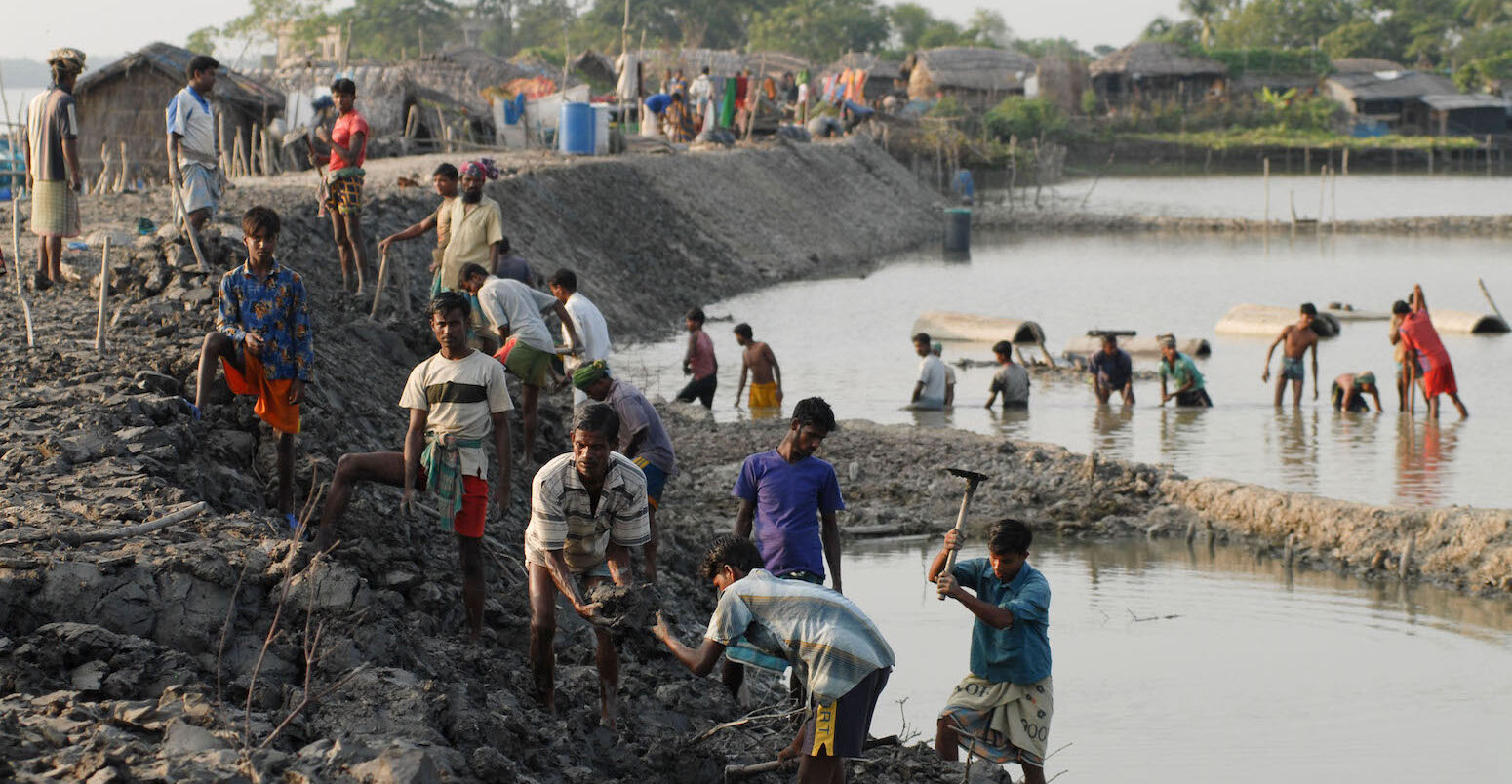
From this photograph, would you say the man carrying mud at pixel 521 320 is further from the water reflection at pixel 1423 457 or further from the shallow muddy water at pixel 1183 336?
the water reflection at pixel 1423 457

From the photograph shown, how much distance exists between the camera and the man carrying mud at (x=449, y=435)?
5961 millimetres

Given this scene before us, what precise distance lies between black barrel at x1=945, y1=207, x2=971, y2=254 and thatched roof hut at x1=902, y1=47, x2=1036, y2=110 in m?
31.1

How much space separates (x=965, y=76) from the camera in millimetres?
66562

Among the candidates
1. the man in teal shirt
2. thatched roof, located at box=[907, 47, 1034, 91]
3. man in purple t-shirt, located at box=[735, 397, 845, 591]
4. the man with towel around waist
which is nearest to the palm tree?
thatched roof, located at box=[907, 47, 1034, 91]

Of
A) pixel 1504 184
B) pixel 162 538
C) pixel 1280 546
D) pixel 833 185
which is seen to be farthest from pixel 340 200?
pixel 1504 184

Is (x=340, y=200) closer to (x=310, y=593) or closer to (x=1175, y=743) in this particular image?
(x=310, y=593)

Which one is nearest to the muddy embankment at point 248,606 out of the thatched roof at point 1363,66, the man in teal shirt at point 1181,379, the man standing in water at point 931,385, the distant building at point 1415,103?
the man standing in water at point 931,385

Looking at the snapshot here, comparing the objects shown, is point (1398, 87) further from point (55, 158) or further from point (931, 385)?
point (55, 158)

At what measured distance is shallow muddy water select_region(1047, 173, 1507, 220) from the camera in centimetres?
4541

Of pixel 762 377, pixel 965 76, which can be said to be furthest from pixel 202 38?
pixel 762 377

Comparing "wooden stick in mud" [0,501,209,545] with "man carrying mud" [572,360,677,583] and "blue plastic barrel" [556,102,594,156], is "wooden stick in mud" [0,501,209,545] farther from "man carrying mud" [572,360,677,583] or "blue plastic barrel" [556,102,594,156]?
"blue plastic barrel" [556,102,594,156]

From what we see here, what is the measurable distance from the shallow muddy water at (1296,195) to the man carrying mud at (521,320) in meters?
35.2

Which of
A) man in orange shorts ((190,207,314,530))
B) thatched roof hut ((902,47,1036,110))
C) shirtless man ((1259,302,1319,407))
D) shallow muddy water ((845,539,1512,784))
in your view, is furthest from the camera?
thatched roof hut ((902,47,1036,110))

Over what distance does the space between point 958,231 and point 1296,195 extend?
71.5 ft
